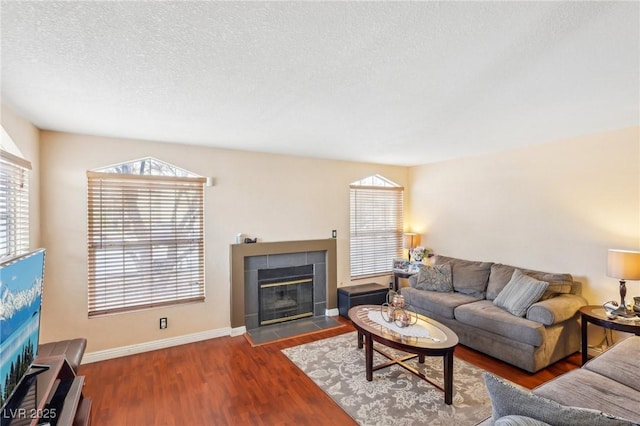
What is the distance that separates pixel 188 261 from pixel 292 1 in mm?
3333

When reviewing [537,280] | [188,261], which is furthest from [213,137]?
[537,280]

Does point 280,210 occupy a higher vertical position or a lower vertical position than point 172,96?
lower

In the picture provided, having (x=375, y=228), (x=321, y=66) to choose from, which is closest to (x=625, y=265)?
(x=375, y=228)

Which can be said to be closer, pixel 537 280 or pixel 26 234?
pixel 26 234

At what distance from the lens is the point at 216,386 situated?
2.77 metres

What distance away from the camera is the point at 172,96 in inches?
85.1

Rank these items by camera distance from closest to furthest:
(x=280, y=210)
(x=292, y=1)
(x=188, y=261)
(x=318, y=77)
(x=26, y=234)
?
(x=292, y=1) < (x=318, y=77) < (x=26, y=234) < (x=188, y=261) < (x=280, y=210)

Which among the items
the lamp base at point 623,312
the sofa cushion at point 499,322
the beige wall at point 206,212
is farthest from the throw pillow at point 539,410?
the beige wall at point 206,212

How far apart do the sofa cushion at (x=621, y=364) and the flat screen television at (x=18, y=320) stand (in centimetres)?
335

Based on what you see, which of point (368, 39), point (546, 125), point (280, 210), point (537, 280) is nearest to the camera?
point (368, 39)

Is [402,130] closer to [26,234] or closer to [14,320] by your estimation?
[14,320]

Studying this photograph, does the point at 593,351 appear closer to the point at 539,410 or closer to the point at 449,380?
the point at 449,380

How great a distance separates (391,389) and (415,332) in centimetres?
55

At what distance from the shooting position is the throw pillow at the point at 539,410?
111cm
